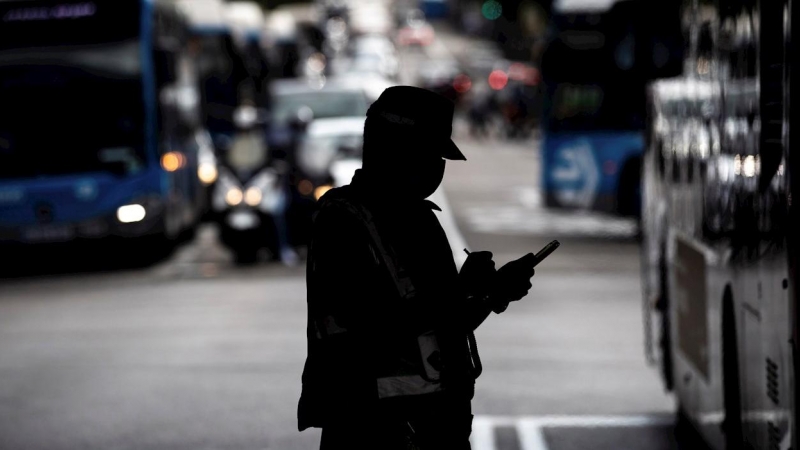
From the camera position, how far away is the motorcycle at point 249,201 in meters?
20.0

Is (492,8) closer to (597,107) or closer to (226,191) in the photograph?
(597,107)

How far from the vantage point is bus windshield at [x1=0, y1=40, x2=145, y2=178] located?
2008 cm

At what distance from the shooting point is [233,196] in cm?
2014

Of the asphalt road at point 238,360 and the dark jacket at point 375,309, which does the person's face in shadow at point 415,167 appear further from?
the asphalt road at point 238,360

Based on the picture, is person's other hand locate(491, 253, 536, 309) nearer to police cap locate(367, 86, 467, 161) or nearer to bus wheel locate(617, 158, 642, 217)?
police cap locate(367, 86, 467, 161)

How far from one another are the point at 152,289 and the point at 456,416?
13782 mm

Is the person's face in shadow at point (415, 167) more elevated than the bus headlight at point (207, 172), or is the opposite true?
the person's face in shadow at point (415, 167)

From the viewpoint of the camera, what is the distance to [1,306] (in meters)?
17.1

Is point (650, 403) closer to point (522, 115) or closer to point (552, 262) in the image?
point (552, 262)

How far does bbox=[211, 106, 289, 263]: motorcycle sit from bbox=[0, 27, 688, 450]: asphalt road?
1.29ft

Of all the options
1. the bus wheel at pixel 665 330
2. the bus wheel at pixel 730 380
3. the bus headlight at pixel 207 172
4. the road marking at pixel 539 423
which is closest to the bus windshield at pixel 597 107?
the bus headlight at pixel 207 172

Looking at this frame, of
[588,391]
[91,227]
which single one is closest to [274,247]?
[91,227]

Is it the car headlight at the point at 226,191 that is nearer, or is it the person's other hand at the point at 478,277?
the person's other hand at the point at 478,277

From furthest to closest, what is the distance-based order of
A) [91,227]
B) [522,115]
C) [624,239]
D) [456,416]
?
[522,115]
[624,239]
[91,227]
[456,416]
